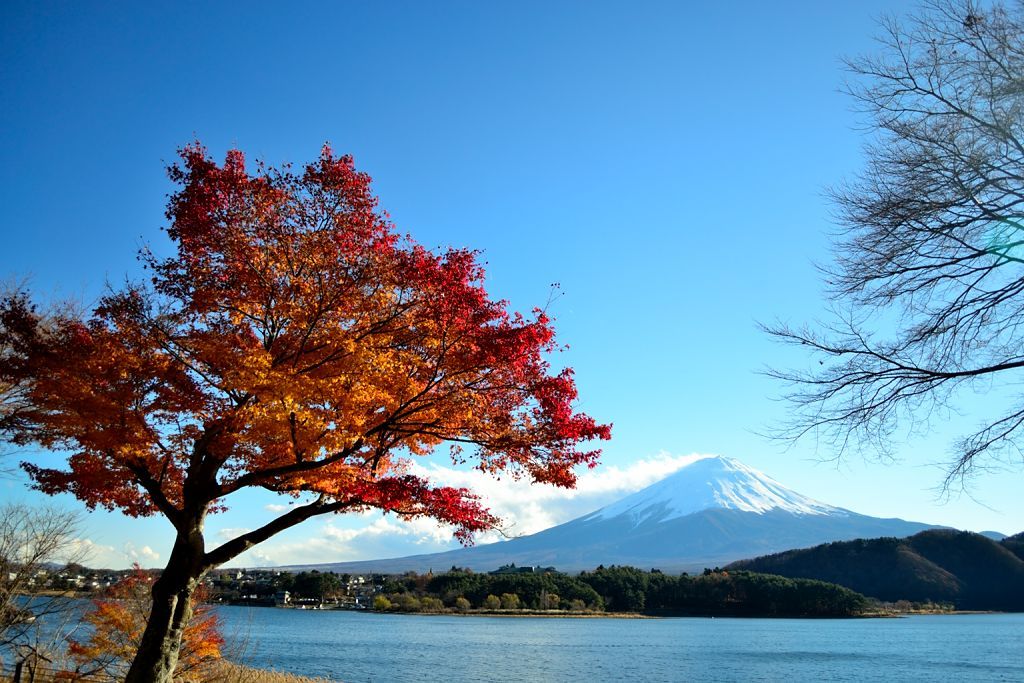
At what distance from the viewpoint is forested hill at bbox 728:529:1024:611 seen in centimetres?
12738

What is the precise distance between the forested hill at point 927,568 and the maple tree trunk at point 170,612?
439 feet

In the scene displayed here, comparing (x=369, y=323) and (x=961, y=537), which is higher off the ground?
(x=961, y=537)

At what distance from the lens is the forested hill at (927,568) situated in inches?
5015

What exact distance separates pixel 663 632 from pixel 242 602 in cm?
7972

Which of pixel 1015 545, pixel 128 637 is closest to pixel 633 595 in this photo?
pixel 1015 545

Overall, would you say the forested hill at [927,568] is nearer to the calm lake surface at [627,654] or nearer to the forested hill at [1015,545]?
the forested hill at [1015,545]

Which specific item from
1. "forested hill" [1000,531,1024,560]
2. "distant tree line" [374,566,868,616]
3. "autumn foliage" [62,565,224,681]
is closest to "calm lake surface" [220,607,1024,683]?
"autumn foliage" [62,565,224,681]

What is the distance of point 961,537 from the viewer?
5517 inches

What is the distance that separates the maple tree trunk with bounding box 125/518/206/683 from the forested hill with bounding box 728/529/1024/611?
134 metres

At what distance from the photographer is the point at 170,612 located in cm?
1113

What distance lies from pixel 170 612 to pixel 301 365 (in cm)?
467

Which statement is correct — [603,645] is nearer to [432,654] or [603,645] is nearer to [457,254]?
[432,654]

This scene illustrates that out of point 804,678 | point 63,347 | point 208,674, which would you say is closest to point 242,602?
point 804,678

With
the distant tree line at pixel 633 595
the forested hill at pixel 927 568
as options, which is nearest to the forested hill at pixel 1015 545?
the forested hill at pixel 927 568
